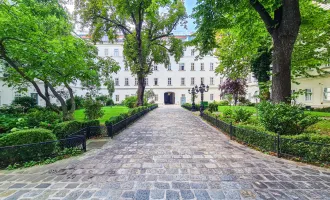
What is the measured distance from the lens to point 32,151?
15.1 ft

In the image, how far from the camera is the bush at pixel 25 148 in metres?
4.36

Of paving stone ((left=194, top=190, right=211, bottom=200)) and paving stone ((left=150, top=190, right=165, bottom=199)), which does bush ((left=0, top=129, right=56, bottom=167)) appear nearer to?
paving stone ((left=150, top=190, right=165, bottom=199))

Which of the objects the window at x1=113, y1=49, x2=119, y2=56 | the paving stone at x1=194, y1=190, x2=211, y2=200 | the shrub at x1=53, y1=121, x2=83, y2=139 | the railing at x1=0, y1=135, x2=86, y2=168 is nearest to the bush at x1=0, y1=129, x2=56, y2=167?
the railing at x1=0, y1=135, x2=86, y2=168

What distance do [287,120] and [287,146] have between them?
3.72 feet

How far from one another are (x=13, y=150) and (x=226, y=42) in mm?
15444

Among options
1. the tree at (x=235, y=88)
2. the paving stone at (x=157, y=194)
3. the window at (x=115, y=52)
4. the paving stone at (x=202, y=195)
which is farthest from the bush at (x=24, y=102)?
the tree at (x=235, y=88)

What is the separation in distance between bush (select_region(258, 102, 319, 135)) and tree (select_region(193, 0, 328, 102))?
81 cm

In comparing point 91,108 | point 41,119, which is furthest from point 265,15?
point 41,119

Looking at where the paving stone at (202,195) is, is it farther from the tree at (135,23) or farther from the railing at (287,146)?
the tree at (135,23)

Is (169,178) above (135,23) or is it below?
below

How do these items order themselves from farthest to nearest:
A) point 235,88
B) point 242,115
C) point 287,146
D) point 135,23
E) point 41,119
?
1. point 235,88
2. point 135,23
3. point 242,115
4. point 41,119
5. point 287,146

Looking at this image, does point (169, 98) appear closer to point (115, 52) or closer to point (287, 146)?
point (115, 52)

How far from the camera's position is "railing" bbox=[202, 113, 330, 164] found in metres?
4.36

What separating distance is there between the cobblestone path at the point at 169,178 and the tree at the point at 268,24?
343 centimetres
